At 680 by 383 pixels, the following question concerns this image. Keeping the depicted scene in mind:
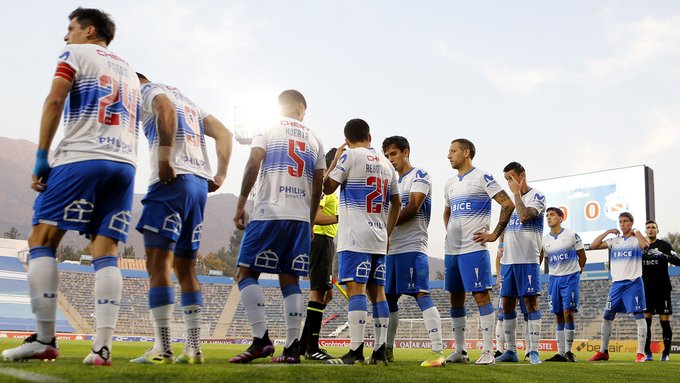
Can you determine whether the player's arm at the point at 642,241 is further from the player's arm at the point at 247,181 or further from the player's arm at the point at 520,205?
the player's arm at the point at 247,181

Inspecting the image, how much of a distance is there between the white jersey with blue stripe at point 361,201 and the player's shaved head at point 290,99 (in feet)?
2.42

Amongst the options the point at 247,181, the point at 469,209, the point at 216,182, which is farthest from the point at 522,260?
the point at 216,182

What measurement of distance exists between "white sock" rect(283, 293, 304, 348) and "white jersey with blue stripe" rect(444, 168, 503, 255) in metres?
3.19

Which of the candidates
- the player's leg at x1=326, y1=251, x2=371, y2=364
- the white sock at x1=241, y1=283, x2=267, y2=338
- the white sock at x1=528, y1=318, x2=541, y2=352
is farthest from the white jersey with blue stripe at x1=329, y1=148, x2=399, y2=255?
the white sock at x1=528, y1=318, x2=541, y2=352

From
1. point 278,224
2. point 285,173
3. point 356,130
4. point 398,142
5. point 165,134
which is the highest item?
point 398,142

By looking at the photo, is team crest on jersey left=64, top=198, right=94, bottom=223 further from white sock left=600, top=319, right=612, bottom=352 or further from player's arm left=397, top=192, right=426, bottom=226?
white sock left=600, top=319, right=612, bottom=352

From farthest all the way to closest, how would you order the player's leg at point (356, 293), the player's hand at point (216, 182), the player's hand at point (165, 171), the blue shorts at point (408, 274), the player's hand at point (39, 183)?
1. the blue shorts at point (408, 274)
2. the player's leg at point (356, 293)
3. the player's hand at point (216, 182)
4. the player's hand at point (165, 171)
5. the player's hand at point (39, 183)

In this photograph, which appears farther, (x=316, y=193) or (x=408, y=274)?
(x=408, y=274)

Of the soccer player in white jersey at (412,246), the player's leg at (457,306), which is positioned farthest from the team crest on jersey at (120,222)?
the player's leg at (457,306)

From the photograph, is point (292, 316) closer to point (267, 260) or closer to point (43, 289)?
point (267, 260)

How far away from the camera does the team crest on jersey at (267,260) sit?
5914 mm

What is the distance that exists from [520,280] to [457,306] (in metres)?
2.07

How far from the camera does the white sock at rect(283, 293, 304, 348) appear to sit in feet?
19.8

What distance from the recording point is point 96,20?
5.01m
